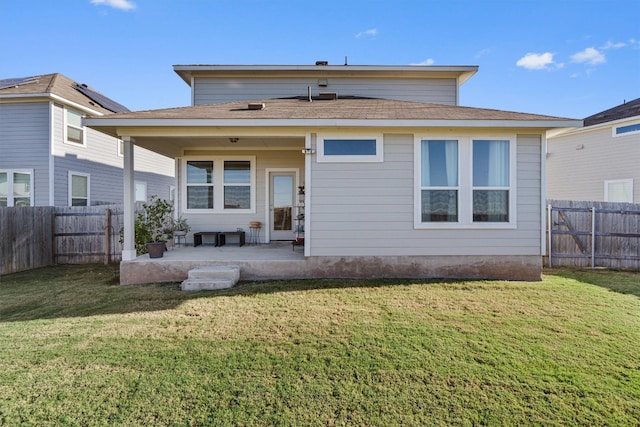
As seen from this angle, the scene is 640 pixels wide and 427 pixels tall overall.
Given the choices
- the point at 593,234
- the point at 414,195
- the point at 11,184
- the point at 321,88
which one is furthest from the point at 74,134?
the point at 593,234

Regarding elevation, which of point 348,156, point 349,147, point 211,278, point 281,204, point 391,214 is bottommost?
point 211,278

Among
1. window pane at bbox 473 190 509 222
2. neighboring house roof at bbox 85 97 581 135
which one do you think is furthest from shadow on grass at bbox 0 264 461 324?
neighboring house roof at bbox 85 97 581 135

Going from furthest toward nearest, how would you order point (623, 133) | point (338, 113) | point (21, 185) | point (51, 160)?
point (623, 133) < point (21, 185) < point (51, 160) < point (338, 113)

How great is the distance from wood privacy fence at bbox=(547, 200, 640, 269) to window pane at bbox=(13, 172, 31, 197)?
15.7 meters

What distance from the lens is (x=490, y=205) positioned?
6074 mm

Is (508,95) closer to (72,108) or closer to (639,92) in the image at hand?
(639,92)

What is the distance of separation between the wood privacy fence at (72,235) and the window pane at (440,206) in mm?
8191

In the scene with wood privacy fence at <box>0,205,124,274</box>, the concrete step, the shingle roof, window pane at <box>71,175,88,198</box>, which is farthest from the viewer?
window pane at <box>71,175,88,198</box>

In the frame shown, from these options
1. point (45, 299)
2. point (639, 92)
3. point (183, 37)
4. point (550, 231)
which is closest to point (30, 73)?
point (183, 37)

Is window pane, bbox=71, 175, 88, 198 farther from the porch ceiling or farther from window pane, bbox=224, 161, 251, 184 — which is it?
window pane, bbox=224, 161, 251, 184

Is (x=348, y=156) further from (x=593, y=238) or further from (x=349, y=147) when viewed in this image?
(x=593, y=238)

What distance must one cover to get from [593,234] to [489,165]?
4052 mm

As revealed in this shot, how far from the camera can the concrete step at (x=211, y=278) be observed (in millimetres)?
5441

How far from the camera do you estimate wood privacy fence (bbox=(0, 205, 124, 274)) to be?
7.75 m
